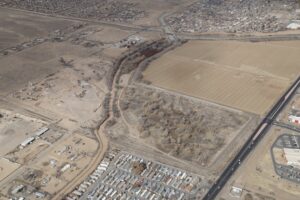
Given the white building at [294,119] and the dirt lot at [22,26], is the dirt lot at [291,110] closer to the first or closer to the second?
the white building at [294,119]

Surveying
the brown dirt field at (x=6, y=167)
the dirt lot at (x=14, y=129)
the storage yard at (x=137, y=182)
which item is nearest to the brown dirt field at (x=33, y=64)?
the dirt lot at (x=14, y=129)

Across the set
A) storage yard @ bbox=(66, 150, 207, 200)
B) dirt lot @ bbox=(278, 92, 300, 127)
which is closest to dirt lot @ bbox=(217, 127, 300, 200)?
storage yard @ bbox=(66, 150, 207, 200)

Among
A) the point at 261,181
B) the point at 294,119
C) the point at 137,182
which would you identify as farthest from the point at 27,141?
the point at 294,119

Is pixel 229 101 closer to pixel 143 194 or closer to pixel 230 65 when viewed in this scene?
pixel 230 65

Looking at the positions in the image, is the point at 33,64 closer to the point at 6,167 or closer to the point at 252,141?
the point at 6,167

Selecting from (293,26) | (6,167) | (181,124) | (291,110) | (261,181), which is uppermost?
(293,26)

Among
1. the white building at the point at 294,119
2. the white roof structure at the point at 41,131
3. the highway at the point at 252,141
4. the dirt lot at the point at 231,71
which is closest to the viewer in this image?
the highway at the point at 252,141

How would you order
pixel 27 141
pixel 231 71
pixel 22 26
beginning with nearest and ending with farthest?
1. pixel 27 141
2. pixel 231 71
3. pixel 22 26
